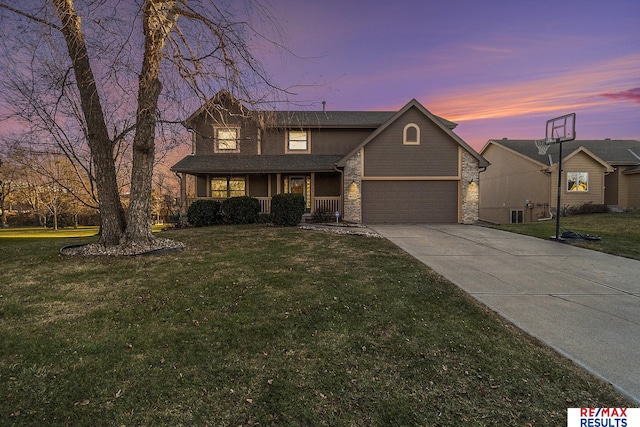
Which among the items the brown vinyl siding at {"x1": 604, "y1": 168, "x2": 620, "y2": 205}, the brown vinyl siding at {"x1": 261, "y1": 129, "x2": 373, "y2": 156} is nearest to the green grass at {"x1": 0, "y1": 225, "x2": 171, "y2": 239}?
the brown vinyl siding at {"x1": 261, "y1": 129, "x2": 373, "y2": 156}

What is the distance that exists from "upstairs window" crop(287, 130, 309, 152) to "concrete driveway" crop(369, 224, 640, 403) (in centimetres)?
910

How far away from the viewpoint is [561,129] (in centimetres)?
1038

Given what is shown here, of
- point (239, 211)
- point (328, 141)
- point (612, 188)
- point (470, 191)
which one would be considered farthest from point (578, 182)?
point (239, 211)

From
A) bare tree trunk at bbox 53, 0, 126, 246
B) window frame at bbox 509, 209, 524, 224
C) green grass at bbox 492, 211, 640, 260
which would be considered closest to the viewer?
bare tree trunk at bbox 53, 0, 126, 246

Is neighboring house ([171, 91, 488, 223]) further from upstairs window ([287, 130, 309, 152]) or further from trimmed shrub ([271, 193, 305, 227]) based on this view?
trimmed shrub ([271, 193, 305, 227])

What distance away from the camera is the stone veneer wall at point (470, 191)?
1473 centimetres

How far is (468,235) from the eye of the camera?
35.9 feet

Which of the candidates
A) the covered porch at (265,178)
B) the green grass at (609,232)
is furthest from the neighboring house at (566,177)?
the covered porch at (265,178)

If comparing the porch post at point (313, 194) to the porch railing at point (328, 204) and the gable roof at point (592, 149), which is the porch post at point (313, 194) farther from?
the gable roof at point (592, 149)

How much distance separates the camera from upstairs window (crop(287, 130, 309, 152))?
1648 cm

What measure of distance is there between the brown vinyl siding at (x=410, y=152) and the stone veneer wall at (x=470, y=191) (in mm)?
994

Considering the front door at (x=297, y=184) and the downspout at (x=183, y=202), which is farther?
the front door at (x=297, y=184)

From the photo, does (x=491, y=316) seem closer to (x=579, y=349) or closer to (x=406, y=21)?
(x=579, y=349)

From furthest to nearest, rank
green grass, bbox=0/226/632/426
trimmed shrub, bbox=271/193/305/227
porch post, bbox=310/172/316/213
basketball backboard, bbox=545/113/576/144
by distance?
porch post, bbox=310/172/316/213, trimmed shrub, bbox=271/193/305/227, basketball backboard, bbox=545/113/576/144, green grass, bbox=0/226/632/426
